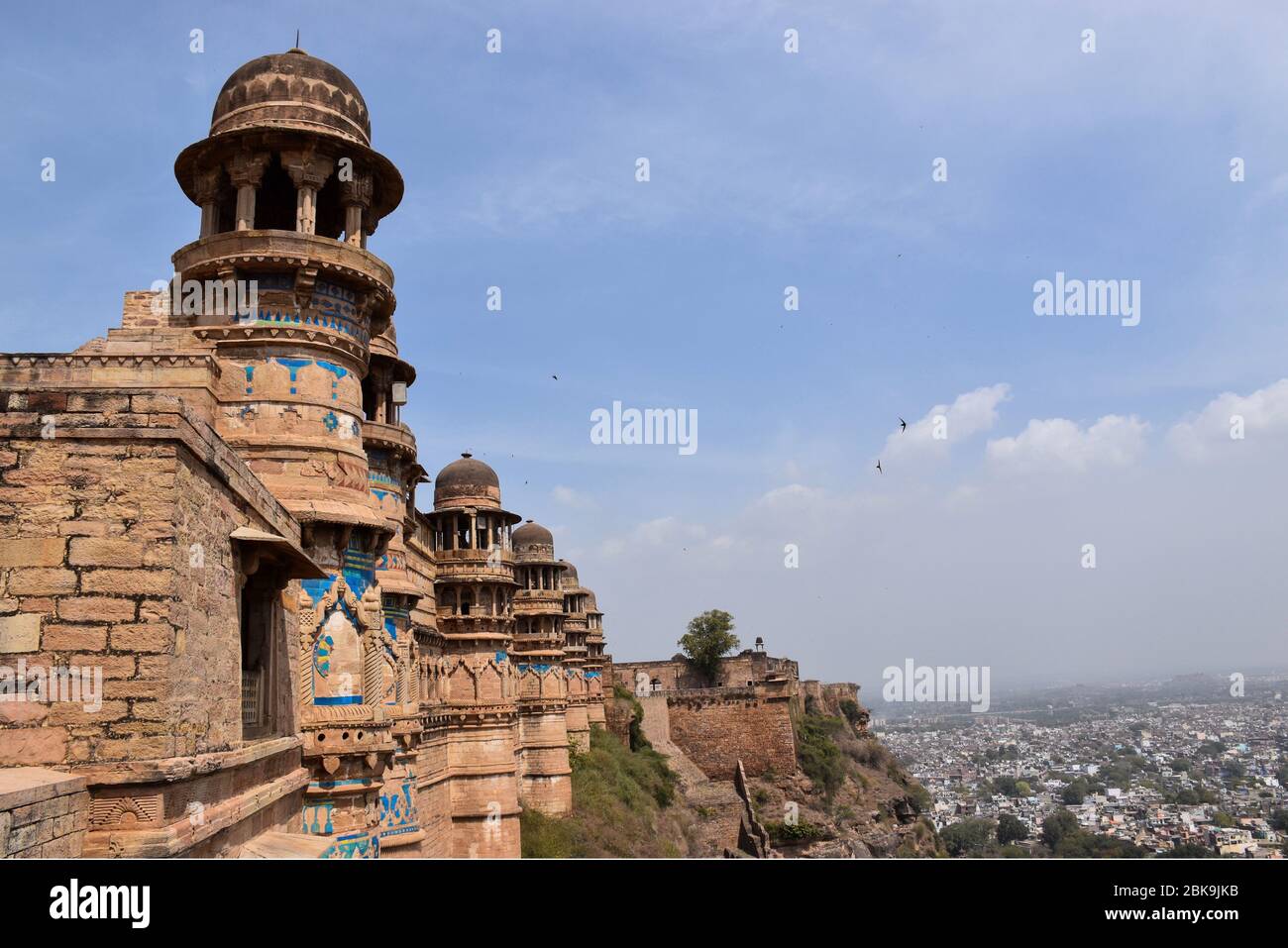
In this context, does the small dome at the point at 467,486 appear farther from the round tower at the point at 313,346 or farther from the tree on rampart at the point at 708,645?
the tree on rampart at the point at 708,645

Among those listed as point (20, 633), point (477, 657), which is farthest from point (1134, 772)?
point (20, 633)

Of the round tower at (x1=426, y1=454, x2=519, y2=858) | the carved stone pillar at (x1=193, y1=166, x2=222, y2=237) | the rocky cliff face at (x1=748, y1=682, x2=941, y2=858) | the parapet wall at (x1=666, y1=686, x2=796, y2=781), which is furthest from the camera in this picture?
the parapet wall at (x1=666, y1=686, x2=796, y2=781)

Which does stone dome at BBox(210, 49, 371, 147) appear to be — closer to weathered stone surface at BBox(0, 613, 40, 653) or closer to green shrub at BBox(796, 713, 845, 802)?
weathered stone surface at BBox(0, 613, 40, 653)

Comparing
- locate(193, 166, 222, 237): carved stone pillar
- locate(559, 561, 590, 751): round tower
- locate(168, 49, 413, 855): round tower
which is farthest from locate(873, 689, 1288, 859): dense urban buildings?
locate(193, 166, 222, 237): carved stone pillar
